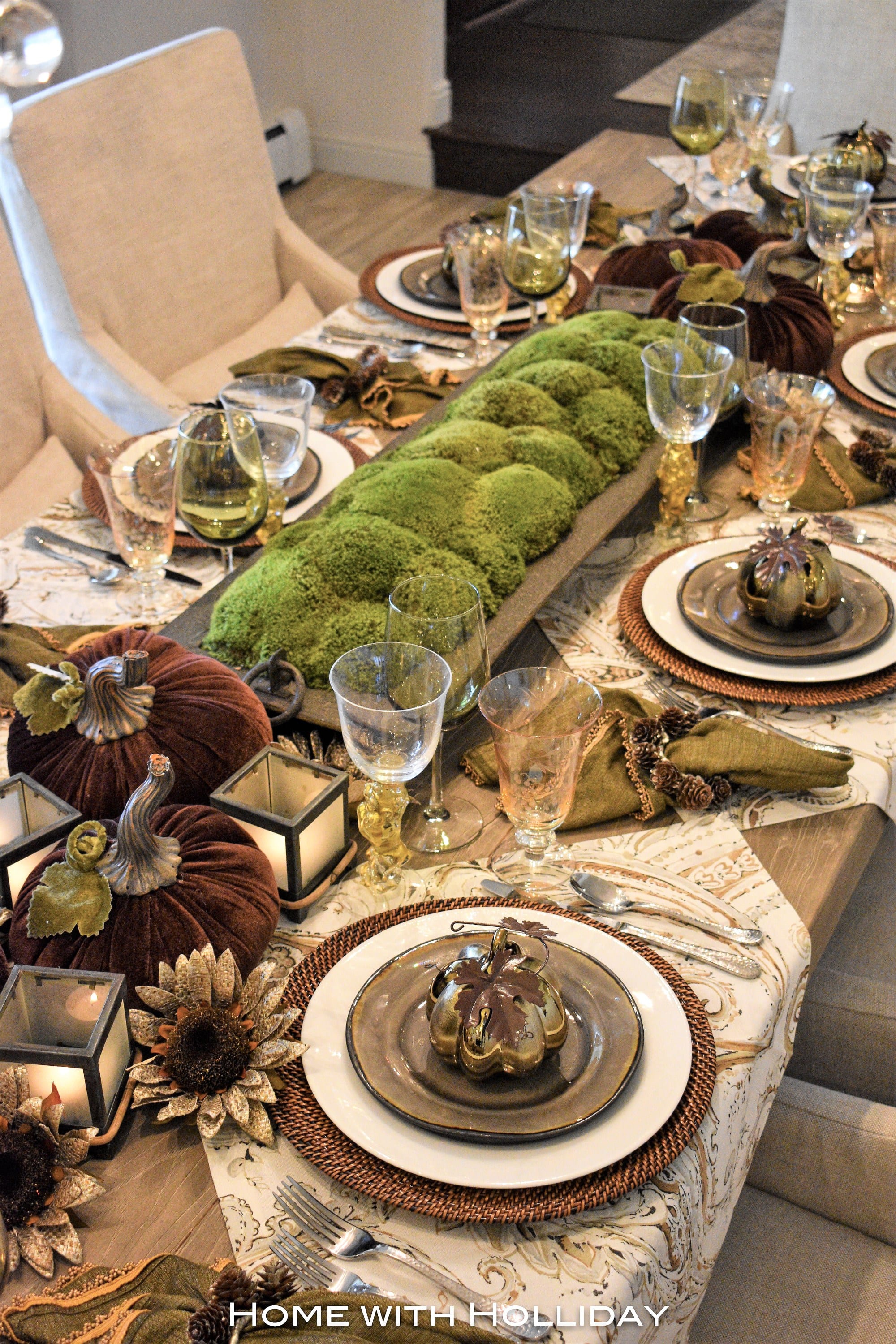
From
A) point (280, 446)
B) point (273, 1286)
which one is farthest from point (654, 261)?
point (273, 1286)

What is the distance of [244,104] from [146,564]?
4.74 ft

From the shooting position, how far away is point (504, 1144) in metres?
0.72

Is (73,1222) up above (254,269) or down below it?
above

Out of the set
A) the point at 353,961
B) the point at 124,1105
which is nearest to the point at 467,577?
the point at 353,961

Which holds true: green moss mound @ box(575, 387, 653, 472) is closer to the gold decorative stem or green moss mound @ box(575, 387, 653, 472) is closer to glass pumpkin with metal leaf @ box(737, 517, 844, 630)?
glass pumpkin with metal leaf @ box(737, 517, 844, 630)

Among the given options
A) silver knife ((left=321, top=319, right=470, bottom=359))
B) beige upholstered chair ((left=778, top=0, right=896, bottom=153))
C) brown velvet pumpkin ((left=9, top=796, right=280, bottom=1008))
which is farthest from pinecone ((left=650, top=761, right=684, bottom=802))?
beige upholstered chair ((left=778, top=0, right=896, bottom=153))

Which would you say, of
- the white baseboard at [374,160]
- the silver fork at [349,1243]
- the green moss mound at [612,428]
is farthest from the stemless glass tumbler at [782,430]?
the white baseboard at [374,160]

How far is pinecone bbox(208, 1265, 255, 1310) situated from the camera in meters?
0.64

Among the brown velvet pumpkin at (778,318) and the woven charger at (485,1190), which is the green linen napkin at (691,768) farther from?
the brown velvet pumpkin at (778,318)

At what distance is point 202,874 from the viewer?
832 millimetres

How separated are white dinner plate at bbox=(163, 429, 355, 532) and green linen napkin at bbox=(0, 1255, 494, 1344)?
877mm

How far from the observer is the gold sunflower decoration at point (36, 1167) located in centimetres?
70

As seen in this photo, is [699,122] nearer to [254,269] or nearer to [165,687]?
[254,269]

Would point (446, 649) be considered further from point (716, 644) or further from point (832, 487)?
point (832, 487)
